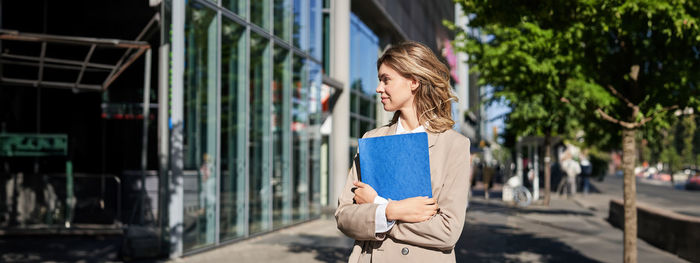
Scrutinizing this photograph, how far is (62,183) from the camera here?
39.0 ft

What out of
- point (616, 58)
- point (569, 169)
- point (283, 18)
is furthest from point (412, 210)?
point (569, 169)

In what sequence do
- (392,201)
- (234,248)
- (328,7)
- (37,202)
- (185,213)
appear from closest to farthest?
(392,201)
(185,213)
(234,248)
(37,202)
(328,7)

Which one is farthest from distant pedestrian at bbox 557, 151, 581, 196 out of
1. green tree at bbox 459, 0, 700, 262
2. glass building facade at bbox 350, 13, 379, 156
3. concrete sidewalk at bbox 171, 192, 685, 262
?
green tree at bbox 459, 0, 700, 262

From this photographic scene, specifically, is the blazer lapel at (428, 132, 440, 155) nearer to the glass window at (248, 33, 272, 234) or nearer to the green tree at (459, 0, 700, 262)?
the green tree at (459, 0, 700, 262)

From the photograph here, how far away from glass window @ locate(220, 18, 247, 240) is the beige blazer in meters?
8.06

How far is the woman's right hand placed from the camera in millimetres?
2129

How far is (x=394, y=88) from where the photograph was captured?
2264 millimetres

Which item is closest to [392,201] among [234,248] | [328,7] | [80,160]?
[234,248]

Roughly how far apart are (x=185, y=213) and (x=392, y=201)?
23.9 ft

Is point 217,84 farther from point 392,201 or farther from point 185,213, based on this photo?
point 392,201

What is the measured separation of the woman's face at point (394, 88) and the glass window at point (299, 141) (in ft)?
37.2

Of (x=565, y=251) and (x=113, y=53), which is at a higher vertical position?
(x=113, y=53)

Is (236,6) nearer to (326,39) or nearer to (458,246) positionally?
(458,246)

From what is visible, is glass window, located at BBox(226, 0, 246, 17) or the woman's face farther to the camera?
glass window, located at BBox(226, 0, 246, 17)
